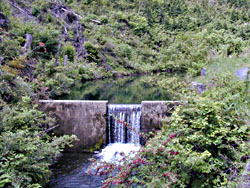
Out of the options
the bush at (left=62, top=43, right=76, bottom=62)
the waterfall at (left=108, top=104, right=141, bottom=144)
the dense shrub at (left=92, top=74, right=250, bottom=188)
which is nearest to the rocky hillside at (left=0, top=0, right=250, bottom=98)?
the bush at (left=62, top=43, right=76, bottom=62)

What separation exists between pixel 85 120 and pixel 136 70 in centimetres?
1714

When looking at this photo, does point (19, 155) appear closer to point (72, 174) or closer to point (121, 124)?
point (72, 174)

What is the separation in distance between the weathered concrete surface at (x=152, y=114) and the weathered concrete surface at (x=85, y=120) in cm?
115

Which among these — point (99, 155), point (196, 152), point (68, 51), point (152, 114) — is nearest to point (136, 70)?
point (68, 51)

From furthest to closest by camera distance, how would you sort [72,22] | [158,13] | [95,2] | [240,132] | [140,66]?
[158,13], [95,2], [140,66], [72,22], [240,132]

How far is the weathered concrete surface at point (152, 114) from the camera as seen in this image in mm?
6453

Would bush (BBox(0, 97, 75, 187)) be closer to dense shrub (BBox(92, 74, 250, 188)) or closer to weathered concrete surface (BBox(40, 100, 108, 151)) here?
dense shrub (BBox(92, 74, 250, 188))

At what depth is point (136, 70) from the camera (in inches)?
918

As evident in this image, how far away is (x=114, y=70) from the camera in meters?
20.5

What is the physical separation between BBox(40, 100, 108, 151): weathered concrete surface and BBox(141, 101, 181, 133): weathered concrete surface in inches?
45.2

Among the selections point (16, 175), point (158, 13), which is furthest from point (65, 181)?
point (158, 13)

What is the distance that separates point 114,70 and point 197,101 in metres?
17.1

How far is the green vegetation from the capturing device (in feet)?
10.2

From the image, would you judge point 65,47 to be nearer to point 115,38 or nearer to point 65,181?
point 115,38
